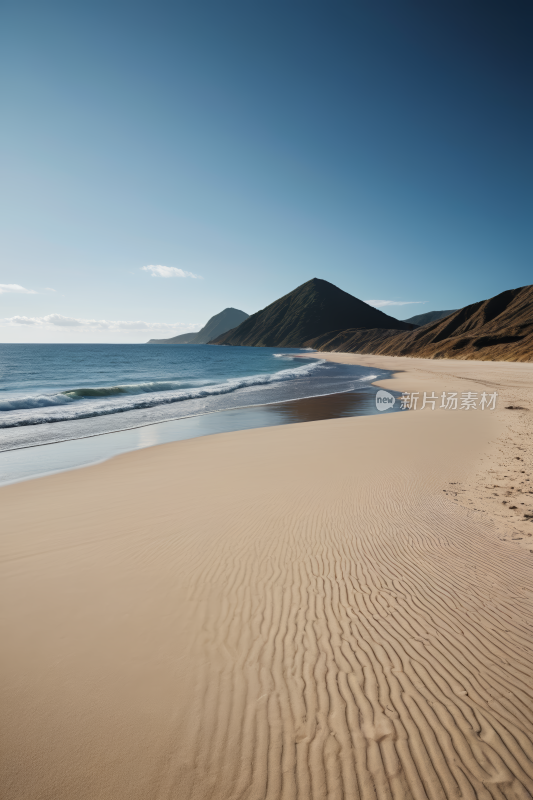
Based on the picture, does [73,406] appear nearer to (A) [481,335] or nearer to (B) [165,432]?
(B) [165,432]

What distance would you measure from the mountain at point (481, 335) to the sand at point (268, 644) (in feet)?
159

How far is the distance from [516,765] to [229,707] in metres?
1.95

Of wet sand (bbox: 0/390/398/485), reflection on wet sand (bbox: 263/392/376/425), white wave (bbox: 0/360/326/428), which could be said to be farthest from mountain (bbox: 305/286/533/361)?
white wave (bbox: 0/360/326/428)

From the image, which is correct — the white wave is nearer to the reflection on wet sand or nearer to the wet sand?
the wet sand

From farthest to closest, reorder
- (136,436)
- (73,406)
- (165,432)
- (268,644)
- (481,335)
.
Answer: (481,335)
(73,406)
(165,432)
(136,436)
(268,644)

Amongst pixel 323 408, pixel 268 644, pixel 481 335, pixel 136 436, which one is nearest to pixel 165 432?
pixel 136 436

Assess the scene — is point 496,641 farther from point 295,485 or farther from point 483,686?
point 295,485

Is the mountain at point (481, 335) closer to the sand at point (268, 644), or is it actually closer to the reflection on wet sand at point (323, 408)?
the reflection on wet sand at point (323, 408)

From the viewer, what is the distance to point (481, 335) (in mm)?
61812

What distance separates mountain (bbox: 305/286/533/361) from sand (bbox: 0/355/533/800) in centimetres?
4835

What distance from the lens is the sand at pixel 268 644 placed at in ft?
7.74

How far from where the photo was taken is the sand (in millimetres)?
2359

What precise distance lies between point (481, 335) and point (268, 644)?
230ft

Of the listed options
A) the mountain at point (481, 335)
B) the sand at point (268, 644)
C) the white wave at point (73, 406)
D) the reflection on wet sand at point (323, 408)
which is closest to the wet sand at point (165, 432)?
the reflection on wet sand at point (323, 408)
